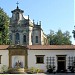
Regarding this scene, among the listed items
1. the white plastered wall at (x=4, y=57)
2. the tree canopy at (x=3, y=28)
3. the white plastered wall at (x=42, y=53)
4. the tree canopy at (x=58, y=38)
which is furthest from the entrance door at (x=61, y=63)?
the tree canopy at (x=58, y=38)

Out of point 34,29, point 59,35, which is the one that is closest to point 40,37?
point 34,29

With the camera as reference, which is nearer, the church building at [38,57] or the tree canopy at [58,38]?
the church building at [38,57]

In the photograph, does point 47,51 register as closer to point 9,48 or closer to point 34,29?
point 9,48

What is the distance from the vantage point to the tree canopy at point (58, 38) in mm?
87956

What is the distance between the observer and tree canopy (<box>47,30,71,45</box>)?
88.0 m

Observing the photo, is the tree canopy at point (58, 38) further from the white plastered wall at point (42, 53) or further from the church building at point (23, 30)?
the white plastered wall at point (42, 53)

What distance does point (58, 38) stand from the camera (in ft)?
300

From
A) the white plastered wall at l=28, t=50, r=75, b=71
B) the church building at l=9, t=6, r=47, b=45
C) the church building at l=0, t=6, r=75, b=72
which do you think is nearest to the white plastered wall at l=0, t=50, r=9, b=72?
the church building at l=0, t=6, r=75, b=72

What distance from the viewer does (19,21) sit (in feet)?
213

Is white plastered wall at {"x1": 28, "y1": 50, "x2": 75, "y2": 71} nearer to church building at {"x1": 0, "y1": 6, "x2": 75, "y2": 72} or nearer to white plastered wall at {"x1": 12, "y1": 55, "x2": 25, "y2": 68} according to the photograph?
Answer: church building at {"x1": 0, "y1": 6, "x2": 75, "y2": 72}

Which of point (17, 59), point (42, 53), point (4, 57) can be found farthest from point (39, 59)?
point (4, 57)

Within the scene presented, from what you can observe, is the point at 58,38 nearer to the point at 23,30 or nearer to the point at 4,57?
the point at 23,30

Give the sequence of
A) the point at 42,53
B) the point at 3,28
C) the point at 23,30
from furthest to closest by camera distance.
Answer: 1. the point at 23,30
2. the point at 3,28
3. the point at 42,53

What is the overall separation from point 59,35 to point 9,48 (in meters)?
59.5
